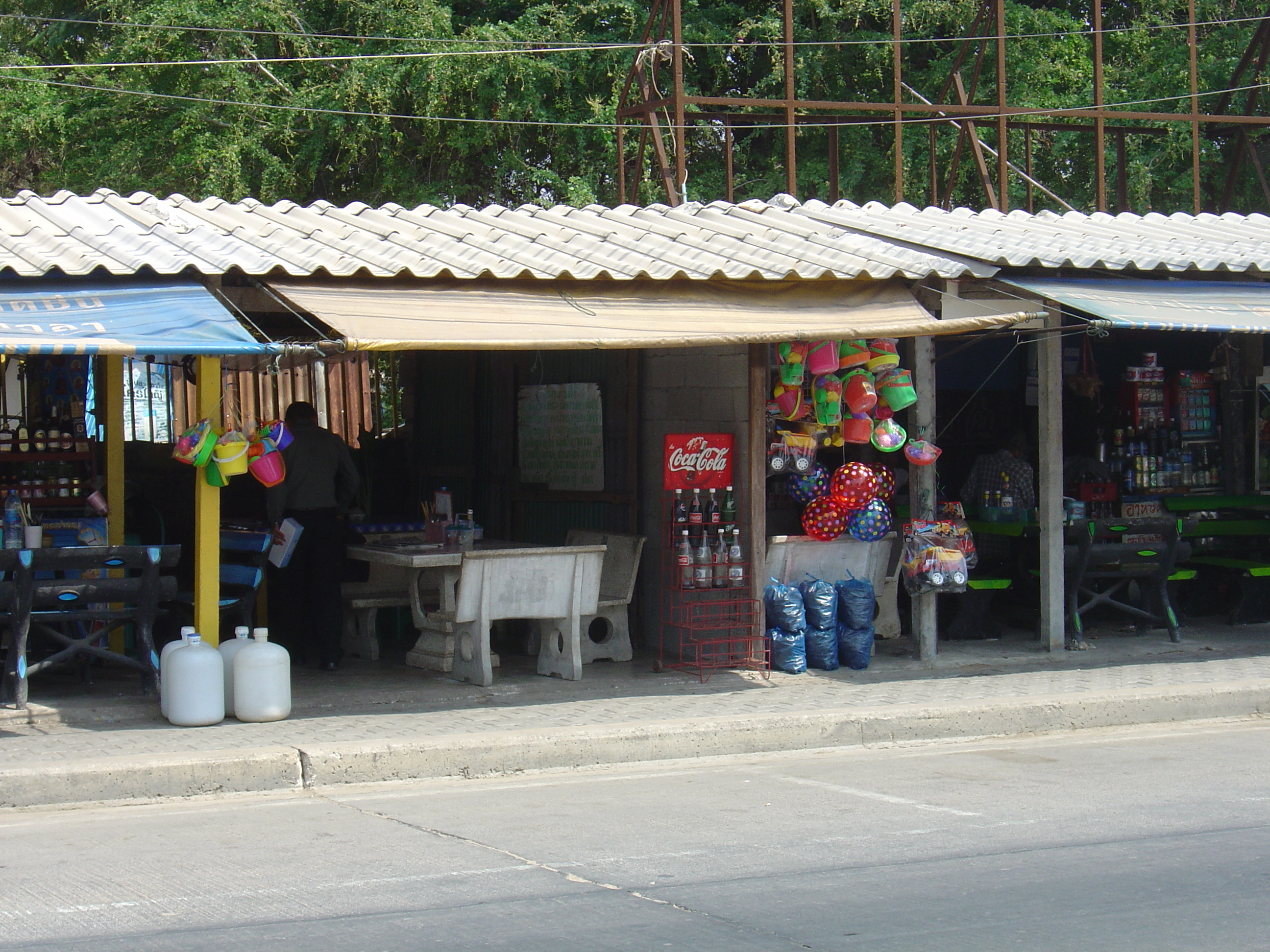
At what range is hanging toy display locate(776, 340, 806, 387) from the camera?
9883 millimetres

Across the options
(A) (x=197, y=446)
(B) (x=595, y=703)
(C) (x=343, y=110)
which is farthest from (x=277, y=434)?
(C) (x=343, y=110)

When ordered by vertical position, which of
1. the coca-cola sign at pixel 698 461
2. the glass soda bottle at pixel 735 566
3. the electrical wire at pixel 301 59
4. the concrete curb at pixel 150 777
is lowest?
the concrete curb at pixel 150 777

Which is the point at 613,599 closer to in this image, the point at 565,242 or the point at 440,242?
the point at 565,242

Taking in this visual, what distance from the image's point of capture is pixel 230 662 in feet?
27.7

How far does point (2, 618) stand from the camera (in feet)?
27.6

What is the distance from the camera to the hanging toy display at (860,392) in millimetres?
9914

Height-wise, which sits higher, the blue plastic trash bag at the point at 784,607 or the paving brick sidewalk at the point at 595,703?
the blue plastic trash bag at the point at 784,607

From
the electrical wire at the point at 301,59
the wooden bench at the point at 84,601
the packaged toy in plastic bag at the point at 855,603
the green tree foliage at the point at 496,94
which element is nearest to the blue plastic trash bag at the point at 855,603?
the packaged toy in plastic bag at the point at 855,603

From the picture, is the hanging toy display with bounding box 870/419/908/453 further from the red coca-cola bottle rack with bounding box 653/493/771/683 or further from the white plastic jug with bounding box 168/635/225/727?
the white plastic jug with bounding box 168/635/225/727

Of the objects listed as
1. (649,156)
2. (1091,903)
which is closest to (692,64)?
(649,156)

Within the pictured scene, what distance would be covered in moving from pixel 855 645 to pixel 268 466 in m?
4.22

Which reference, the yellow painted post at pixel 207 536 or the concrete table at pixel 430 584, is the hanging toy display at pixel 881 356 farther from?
the yellow painted post at pixel 207 536

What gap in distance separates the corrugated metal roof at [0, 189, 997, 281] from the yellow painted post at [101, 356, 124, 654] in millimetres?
1111

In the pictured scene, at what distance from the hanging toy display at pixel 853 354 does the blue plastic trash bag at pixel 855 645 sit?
6.10ft
